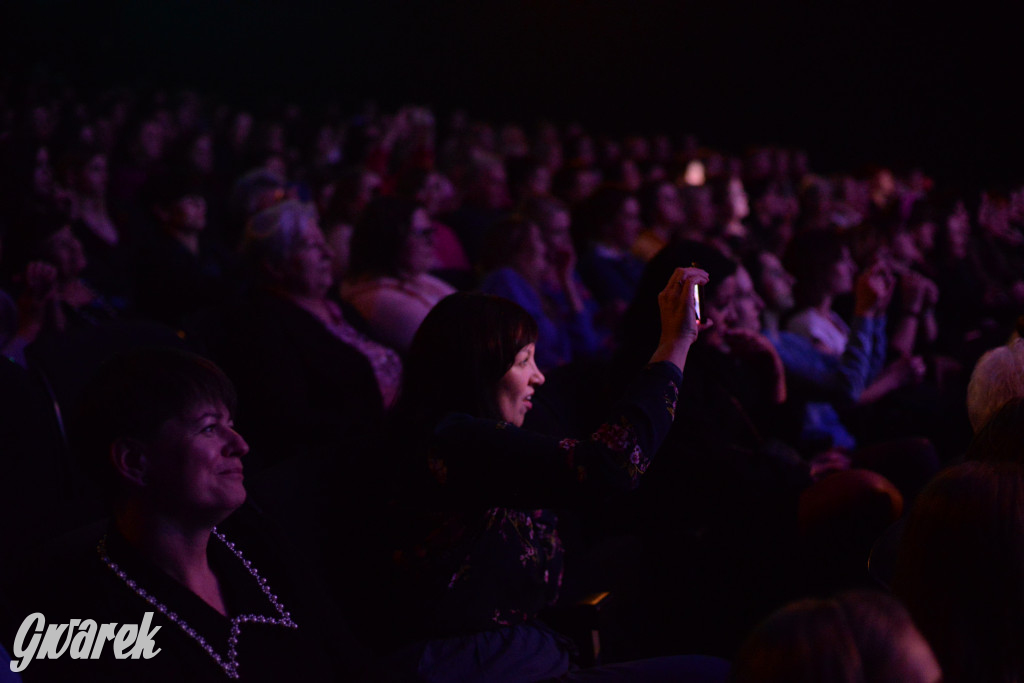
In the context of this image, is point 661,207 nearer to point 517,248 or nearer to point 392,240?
point 517,248

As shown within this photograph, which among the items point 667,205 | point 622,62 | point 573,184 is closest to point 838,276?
→ point 667,205

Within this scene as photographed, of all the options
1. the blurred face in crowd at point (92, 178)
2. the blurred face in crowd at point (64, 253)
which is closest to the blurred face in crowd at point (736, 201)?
the blurred face in crowd at point (92, 178)

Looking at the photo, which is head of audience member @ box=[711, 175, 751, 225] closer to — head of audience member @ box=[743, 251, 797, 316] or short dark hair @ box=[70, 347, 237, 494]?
head of audience member @ box=[743, 251, 797, 316]

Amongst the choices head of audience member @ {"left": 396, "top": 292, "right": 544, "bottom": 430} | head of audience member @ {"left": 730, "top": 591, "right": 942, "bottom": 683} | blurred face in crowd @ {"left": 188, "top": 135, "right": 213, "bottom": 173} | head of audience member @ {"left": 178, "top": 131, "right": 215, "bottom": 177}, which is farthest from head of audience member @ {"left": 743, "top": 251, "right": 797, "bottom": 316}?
blurred face in crowd @ {"left": 188, "top": 135, "right": 213, "bottom": 173}

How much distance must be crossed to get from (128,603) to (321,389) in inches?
53.2

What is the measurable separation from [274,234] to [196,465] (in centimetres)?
145

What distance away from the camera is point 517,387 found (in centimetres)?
164

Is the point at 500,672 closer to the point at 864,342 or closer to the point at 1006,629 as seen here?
the point at 1006,629

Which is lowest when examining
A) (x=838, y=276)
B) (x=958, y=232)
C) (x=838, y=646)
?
(x=958, y=232)

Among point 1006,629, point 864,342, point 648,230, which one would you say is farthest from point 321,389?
point 648,230

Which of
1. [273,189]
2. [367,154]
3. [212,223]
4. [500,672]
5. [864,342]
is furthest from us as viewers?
[367,154]

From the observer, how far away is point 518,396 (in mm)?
1649

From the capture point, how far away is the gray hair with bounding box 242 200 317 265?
2.68 meters

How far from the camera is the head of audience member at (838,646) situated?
0.76 meters
